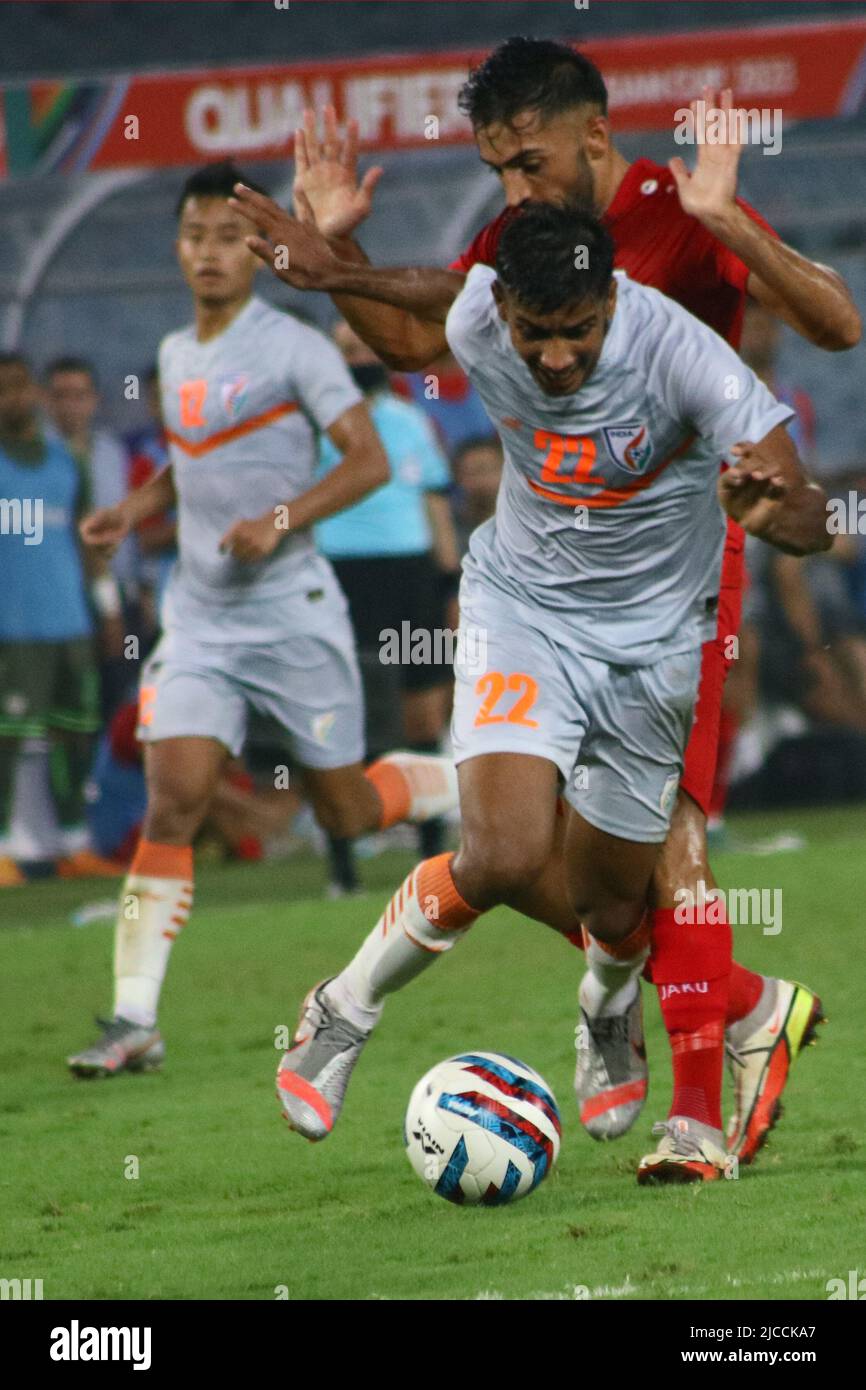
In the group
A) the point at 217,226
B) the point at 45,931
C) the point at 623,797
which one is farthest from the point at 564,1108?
the point at 45,931

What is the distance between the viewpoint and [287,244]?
188 inches

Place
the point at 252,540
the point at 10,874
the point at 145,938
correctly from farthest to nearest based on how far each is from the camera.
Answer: the point at 10,874
the point at 252,540
the point at 145,938

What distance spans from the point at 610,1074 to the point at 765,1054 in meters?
0.32

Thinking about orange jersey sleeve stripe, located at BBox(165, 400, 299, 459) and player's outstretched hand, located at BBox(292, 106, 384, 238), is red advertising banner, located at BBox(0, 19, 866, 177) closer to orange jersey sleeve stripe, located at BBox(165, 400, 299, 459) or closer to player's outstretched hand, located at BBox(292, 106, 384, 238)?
orange jersey sleeve stripe, located at BBox(165, 400, 299, 459)

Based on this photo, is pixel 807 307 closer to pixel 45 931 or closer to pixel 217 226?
pixel 217 226

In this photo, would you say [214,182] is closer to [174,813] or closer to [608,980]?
[174,813]

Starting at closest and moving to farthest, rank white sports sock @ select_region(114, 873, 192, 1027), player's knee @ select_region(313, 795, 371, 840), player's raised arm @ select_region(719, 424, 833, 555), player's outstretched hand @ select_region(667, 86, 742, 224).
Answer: player's raised arm @ select_region(719, 424, 833, 555) < player's outstretched hand @ select_region(667, 86, 742, 224) < white sports sock @ select_region(114, 873, 192, 1027) < player's knee @ select_region(313, 795, 371, 840)

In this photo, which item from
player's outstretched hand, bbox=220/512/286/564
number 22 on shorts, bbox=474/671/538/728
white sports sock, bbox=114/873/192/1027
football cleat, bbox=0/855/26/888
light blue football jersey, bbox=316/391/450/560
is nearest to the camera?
number 22 on shorts, bbox=474/671/538/728

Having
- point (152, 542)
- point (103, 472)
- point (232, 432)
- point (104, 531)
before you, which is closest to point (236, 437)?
point (232, 432)

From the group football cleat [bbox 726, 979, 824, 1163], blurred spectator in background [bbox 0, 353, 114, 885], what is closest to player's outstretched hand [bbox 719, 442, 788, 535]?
football cleat [bbox 726, 979, 824, 1163]

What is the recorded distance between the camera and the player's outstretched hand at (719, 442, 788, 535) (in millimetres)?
4090

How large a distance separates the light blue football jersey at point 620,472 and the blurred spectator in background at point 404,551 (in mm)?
5678

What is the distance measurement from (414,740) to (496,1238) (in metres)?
6.48

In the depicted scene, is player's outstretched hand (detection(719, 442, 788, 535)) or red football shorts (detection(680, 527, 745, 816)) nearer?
player's outstretched hand (detection(719, 442, 788, 535))
